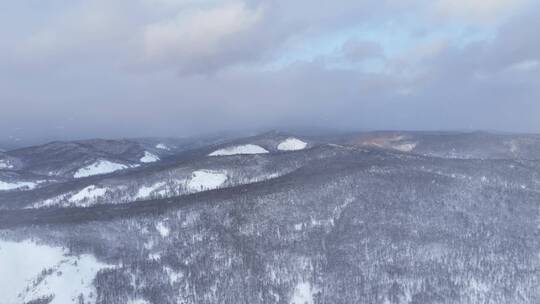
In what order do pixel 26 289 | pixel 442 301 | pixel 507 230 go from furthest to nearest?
1. pixel 507 230
2. pixel 26 289
3. pixel 442 301

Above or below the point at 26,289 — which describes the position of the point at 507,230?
above

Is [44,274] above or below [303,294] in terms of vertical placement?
above

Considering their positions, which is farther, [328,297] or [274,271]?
[274,271]

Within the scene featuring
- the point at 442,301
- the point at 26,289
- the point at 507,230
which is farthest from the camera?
the point at 507,230

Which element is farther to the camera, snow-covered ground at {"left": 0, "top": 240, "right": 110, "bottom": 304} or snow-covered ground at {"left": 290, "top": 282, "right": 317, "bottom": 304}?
snow-covered ground at {"left": 0, "top": 240, "right": 110, "bottom": 304}

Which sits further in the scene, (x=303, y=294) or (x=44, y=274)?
(x=44, y=274)

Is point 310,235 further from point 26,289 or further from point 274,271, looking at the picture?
point 26,289

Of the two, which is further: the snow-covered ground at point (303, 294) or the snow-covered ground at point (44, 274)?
the snow-covered ground at point (44, 274)

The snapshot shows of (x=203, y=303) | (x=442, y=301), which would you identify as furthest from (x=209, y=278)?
(x=442, y=301)
